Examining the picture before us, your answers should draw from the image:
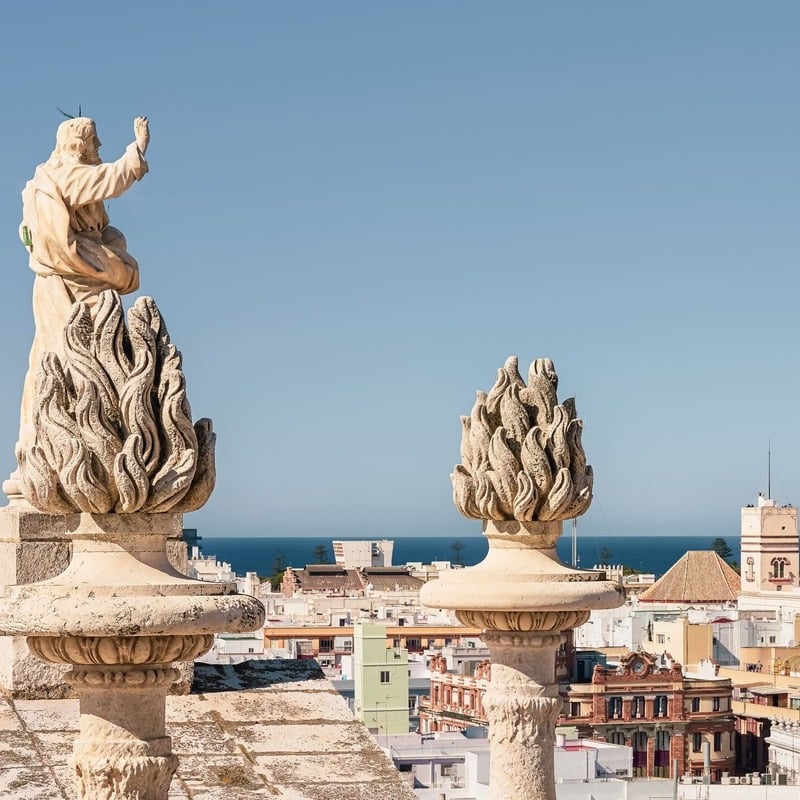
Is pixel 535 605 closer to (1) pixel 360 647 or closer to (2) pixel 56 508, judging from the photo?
(2) pixel 56 508

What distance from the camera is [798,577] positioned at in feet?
380

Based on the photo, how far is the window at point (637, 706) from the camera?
67875 millimetres

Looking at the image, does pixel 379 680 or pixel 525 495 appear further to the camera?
pixel 379 680

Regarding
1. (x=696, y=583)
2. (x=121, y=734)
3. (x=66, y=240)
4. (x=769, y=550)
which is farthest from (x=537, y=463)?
(x=696, y=583)

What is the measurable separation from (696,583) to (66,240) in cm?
11358

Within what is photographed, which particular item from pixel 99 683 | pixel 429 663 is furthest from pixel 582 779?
pixel 99 683

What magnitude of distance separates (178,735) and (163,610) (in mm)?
3824

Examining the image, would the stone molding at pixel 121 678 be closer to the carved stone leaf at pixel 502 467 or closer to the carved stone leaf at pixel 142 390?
the carved stone leaf at pixel 142 390

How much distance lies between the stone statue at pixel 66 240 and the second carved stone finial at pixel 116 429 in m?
3.31

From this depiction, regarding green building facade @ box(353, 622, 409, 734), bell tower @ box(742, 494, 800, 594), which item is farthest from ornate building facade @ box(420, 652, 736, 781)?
bell tower @ box(742, 494, 800, 594)

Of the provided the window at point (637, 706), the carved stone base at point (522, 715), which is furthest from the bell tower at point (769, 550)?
the carved stone base at point (522, 715)

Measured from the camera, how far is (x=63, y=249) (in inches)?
324

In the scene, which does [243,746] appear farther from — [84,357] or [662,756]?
[662,756]

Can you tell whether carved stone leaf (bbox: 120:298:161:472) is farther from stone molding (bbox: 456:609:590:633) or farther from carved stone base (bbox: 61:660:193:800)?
stone molding (bbox: 456:609:590:633)
